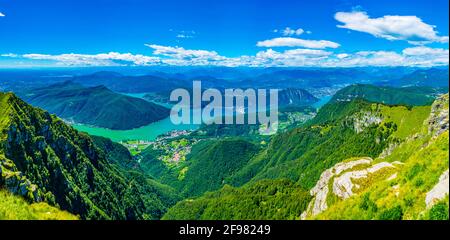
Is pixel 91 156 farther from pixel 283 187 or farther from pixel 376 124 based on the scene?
pixel 376 124

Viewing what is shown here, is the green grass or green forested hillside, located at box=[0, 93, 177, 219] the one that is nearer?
the green grass

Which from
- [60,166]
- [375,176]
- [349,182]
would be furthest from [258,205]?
[375,176]

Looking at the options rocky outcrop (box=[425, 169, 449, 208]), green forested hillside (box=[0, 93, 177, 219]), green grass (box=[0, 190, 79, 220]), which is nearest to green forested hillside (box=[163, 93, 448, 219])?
rocky outcrop (box=[425, 169, 449, 208])

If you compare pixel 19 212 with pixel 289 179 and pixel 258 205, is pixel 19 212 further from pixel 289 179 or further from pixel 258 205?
pixel 289 179

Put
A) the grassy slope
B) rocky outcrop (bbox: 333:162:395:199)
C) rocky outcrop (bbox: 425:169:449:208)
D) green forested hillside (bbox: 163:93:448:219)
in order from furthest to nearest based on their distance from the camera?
rocky outcrop (bbox: 333:162:395:199)
green forested hillside (bbox: 163:93:448:219)
the grassy slope
rocky outcrop (bbox: 425:169:449:208)

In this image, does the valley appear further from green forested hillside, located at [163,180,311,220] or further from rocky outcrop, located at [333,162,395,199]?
green forested hillside, located at [163,180,311,220]

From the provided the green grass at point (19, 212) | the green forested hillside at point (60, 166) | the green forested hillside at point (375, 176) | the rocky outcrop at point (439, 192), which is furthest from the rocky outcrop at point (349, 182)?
the green forested hillside at point (60, 166)
